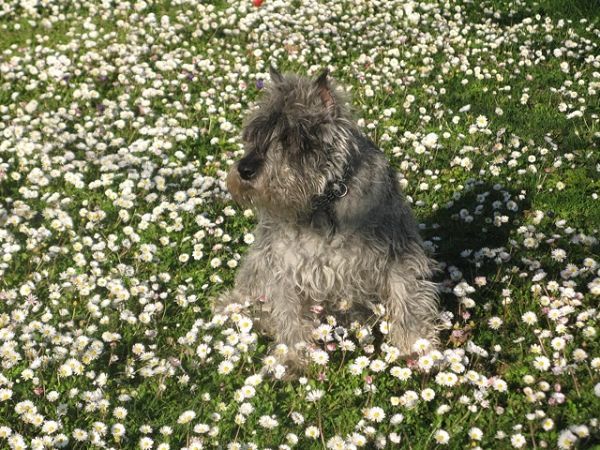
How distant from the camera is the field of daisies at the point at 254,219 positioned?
5.57 metres

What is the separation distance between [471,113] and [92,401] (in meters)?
6.39

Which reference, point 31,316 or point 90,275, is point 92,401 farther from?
point 90,275

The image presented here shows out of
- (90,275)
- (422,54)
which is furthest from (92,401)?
(422,54)

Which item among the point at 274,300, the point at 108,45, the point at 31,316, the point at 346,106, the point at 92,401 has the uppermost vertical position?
the point at 346,106

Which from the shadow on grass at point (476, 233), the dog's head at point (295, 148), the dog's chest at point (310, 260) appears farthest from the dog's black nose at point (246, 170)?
the shadow on grass at point (476, 233)

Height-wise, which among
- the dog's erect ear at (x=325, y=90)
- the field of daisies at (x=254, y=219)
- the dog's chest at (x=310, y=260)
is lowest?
the field of daisies at (x=254, y=219)

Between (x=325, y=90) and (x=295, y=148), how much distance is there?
1.69ft

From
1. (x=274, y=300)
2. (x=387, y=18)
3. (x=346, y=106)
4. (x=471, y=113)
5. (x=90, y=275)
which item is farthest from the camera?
(x=387, y=18)

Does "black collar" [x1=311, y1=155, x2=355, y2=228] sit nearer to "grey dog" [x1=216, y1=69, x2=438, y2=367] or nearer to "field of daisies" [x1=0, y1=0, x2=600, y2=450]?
"grey dog" [x1=216, y1=69, x2=438, y2=367]

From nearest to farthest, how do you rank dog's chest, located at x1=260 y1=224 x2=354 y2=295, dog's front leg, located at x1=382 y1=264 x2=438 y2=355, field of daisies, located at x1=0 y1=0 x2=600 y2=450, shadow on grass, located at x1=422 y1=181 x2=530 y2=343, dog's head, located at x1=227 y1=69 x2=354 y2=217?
dog's head, located at x1=227 y1=69 x2=354 y2=217 < field of daisies, located at x1=0 y1=0 x2=600 y2=450 < dog's chest, located at x1=260 y1=224 x2=354 y2=295 < dog's front leg, located at x1=382 y1=264 x2=438 y2=355 < shadow on grass, located at x1=422 y1=181 x2=530 y2=343

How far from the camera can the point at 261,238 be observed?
6262 mm

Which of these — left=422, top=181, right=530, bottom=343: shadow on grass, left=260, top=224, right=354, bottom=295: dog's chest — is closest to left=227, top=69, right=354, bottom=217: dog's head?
left=260, top=224, right=354, bottom=295: dog's chest

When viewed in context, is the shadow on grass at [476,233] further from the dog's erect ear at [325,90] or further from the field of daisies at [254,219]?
the dog's erect ear at [325,90]

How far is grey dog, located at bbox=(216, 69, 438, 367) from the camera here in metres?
5.49
